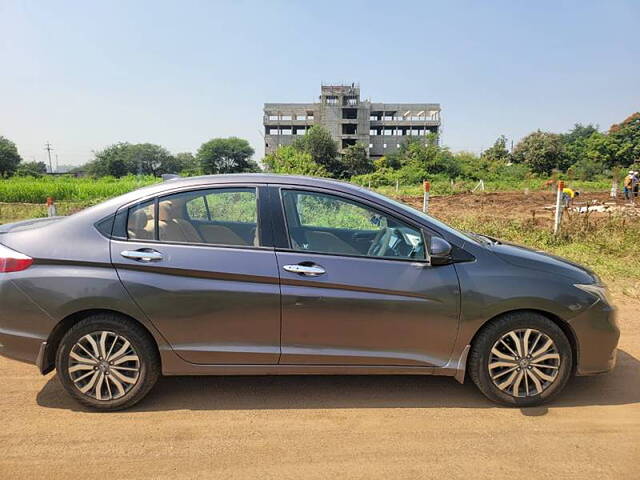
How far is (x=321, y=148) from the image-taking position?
68.8m

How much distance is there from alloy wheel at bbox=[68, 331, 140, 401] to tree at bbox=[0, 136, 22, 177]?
8074cm

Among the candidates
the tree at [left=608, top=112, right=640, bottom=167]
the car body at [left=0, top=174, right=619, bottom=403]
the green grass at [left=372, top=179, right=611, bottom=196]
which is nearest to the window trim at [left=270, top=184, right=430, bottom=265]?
the car body at [left=0, top=174, right=619, bottom=403]

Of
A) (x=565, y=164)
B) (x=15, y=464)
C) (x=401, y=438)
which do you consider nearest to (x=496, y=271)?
(x=401, y=438)

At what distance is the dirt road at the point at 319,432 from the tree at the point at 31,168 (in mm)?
79627

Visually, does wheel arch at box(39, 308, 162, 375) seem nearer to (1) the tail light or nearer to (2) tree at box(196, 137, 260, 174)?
(1) the tail light

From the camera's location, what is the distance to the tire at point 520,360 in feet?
9.98

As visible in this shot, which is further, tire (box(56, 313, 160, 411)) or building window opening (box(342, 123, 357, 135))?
building window opening (box(342, 123, 357, 135))

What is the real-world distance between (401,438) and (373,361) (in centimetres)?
51

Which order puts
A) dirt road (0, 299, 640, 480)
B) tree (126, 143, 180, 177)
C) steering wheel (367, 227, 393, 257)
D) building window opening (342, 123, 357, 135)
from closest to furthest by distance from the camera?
dirt road (0, 299, 640, 480)
steering wheel (367, 227, 393, 257)
building window opening (342, 123, 357, 135)
tree (126, 143, 180, 177)

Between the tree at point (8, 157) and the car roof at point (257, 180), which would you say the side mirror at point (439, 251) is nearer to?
the car roof at point (257, 180)

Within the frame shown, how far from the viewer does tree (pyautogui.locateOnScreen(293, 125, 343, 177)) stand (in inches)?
2694

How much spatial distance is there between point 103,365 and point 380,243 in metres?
2.11

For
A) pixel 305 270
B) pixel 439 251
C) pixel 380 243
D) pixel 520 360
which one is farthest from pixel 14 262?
pixel 520 360

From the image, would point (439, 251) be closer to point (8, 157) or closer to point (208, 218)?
point (208, 218)
